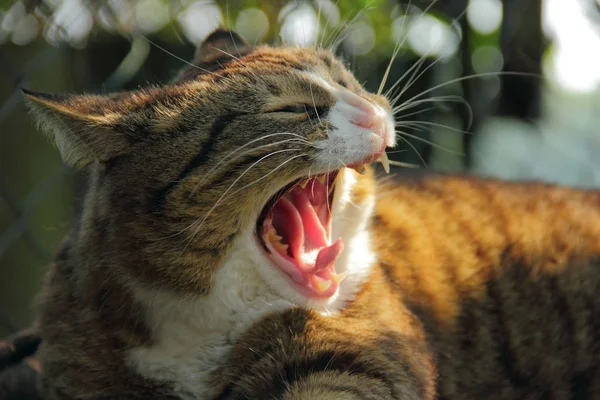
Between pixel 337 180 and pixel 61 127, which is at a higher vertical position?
pixel 337 180

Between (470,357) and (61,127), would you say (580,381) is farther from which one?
(61,127)

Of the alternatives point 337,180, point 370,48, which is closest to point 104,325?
Result: point 337,180

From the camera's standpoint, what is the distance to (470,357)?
1.62 metres

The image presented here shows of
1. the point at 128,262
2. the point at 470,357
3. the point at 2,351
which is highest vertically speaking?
the point at 470,357

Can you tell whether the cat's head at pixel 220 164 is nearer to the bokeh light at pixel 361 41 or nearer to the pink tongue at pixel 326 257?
the pink tongue at pixel 326 257

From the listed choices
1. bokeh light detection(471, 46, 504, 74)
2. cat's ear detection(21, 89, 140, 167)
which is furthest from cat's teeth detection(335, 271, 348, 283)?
bokeh light detection(471, 46, 504, 74)

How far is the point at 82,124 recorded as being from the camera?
47.9 inches

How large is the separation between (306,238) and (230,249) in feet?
0.55

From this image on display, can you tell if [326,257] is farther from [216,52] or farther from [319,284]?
[216,52]

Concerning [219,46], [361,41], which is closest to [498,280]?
[219,46]

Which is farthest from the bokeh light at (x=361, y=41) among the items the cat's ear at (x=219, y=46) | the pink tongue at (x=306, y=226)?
the pink tongue at (x=306, y=226)

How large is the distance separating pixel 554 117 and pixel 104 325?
2.69m

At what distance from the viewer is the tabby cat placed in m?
1.25

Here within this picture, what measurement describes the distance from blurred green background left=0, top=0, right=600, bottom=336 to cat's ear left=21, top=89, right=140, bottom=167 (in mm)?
967
